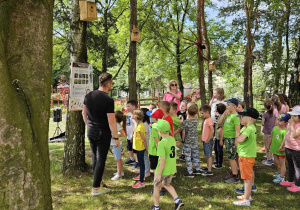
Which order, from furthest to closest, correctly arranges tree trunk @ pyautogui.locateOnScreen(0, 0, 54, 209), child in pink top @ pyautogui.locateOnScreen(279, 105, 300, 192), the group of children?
child in pink top @ pyautogui.locateOnScreen(279, 105, 300, 192) < the group of children < tree trunk @ pyautogui.locateOnScreen(0, 0, 54, 209)

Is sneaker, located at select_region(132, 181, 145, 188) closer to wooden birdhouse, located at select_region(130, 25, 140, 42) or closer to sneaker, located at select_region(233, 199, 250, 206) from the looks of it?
sneaker, located at select_region(233, 199, 250, 206)

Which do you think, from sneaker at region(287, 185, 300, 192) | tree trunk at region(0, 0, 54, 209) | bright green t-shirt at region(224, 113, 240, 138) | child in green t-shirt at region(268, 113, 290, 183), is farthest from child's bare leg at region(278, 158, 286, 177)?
tree trunk at region(0, 0, 54, 209)

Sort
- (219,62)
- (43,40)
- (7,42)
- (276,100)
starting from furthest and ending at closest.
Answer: (219,62), (276,100), (43,40), (7,42)

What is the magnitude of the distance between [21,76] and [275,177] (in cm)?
497

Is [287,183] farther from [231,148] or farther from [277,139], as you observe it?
[231,148]

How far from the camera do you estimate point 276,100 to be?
614 cm

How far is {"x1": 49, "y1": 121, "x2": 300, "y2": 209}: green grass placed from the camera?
3717 millimetres

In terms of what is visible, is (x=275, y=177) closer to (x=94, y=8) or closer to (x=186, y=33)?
(x=94, y=8)

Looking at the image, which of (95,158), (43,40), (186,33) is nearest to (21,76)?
(43,40)

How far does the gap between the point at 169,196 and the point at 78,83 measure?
112 inches

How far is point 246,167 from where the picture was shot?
3684mm

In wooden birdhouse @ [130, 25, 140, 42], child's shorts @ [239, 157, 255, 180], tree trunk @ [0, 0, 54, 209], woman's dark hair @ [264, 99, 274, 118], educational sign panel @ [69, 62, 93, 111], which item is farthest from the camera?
wooden birdhouse @ [130, 25, 140, 42]

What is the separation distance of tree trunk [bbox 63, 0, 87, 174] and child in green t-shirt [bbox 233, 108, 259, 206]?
3.18 m

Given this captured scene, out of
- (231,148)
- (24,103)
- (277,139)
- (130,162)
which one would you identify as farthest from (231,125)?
(24,103)
